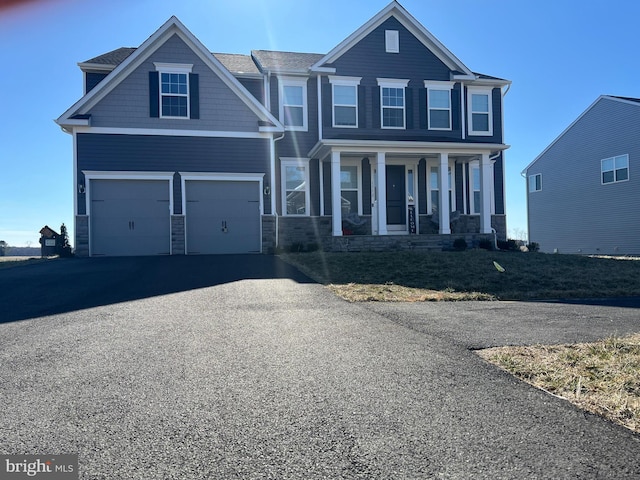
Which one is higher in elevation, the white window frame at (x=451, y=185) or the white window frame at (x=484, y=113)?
the white window frame at (x=484, y=113)

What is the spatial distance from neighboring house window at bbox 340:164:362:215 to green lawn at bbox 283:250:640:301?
16.9 feet

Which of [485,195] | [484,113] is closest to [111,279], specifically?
[485,195]

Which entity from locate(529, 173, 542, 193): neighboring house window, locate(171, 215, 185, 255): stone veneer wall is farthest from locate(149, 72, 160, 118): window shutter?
locate(529, 173, 542, 193): neighboring house window

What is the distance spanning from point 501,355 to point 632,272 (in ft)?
27.9

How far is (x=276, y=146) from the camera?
16.6 metres

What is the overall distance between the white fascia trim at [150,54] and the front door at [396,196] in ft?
16.6

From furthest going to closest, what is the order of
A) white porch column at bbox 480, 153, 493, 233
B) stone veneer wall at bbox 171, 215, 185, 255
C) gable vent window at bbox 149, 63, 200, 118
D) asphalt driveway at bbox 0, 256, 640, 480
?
white porch column at bbox 480, 153, 493, 233, gable vent window at bbox 149, 63, 200, 118, stone veneer wall at bbox 171, 215, 185, 255, asphalt driveway at bbox 0, 256, 640, 480

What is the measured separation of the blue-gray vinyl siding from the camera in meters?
14.2

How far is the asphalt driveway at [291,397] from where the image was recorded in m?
2.26

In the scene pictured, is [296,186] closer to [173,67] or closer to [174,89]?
[174,89]

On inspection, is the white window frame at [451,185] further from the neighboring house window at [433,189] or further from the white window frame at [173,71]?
the white window frame at [173,71]

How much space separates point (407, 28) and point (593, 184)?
43.6 feet

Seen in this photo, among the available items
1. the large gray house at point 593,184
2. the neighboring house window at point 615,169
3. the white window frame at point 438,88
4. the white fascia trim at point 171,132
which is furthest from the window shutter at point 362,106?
the neighboring house window at point 615,169

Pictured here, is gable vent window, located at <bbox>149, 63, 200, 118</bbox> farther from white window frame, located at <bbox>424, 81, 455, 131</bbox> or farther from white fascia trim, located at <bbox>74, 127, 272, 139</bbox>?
white window frame, located at <bbox>424, 81, 455, 131</bbox>
